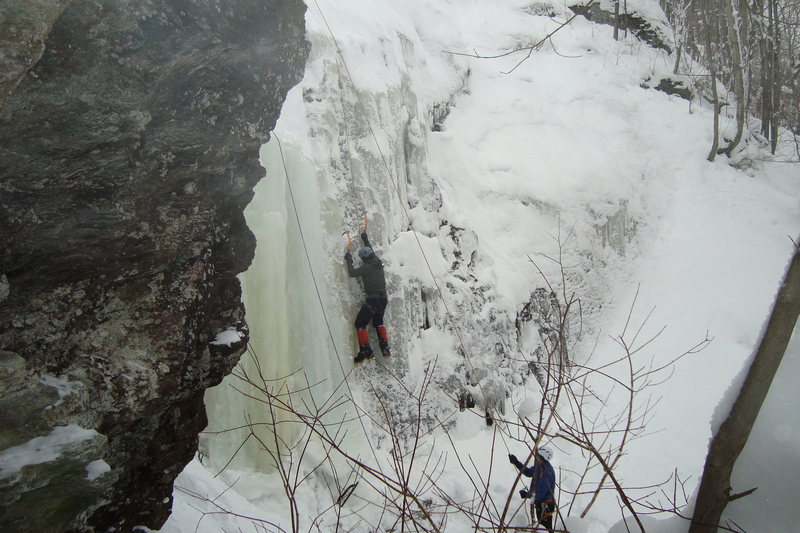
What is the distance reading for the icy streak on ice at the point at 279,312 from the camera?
467 cm

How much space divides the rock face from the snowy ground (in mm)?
1372

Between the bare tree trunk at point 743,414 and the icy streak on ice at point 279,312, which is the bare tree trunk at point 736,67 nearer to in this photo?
the icy streak on ice at point 279,312

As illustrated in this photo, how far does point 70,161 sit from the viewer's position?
100 inches

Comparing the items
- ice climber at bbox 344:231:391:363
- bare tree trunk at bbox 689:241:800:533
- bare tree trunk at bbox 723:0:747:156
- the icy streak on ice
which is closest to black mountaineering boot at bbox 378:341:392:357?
ice climber at bbox 344:231:391:363

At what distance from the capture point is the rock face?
234 centimetres

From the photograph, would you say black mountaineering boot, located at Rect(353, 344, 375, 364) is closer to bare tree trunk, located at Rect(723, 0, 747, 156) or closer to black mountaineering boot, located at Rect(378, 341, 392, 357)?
black mountaineering boot, located at Rect(378, 341, 392, 357)

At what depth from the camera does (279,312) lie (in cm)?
492

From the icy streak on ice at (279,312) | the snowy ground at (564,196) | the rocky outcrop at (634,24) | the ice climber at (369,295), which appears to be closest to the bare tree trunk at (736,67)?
the snowy ground at (564,196)

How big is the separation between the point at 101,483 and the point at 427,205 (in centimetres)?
525

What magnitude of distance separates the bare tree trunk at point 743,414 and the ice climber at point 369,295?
3.52 meters

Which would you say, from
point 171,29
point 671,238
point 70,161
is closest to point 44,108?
point 70,161

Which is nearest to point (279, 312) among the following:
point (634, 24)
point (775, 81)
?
point (775, 81)

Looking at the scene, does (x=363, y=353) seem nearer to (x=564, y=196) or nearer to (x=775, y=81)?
(x=564, y=196)

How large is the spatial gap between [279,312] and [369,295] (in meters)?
A: 1.02
